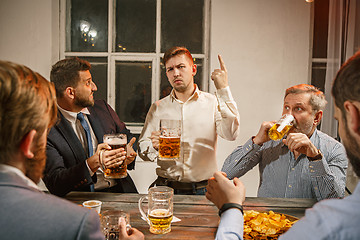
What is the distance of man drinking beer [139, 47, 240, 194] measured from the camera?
244 centimetres

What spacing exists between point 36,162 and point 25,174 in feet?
0.13

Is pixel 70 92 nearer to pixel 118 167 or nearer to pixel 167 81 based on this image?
pixel 118 167

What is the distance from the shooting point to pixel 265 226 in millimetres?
1272

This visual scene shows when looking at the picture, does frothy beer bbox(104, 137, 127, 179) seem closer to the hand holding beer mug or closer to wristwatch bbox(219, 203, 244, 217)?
the hand holding beer mug

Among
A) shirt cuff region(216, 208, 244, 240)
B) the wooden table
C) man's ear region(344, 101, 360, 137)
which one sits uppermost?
man's ear region(344, 101, 360, 137)

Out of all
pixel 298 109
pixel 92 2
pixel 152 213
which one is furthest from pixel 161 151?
pixel 92 2

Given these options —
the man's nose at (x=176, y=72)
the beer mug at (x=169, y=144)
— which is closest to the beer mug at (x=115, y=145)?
the beer mug at (x=169, y=144)

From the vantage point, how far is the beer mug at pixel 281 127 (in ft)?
6.33

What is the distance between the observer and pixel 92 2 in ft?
12.3

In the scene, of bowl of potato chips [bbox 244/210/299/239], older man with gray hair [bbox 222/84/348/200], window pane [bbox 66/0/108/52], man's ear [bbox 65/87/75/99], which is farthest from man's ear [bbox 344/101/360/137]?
window pane [bbox 66/0/108/52]

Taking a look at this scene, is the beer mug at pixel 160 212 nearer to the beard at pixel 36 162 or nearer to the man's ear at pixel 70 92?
the beard at pixel 36 162

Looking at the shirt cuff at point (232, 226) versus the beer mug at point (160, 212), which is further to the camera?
the beer mug at point (160, 212)

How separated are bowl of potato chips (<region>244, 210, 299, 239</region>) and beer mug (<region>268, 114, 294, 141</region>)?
2.28 ft

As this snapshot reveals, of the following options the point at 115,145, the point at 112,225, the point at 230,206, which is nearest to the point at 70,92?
the point at 115,145
